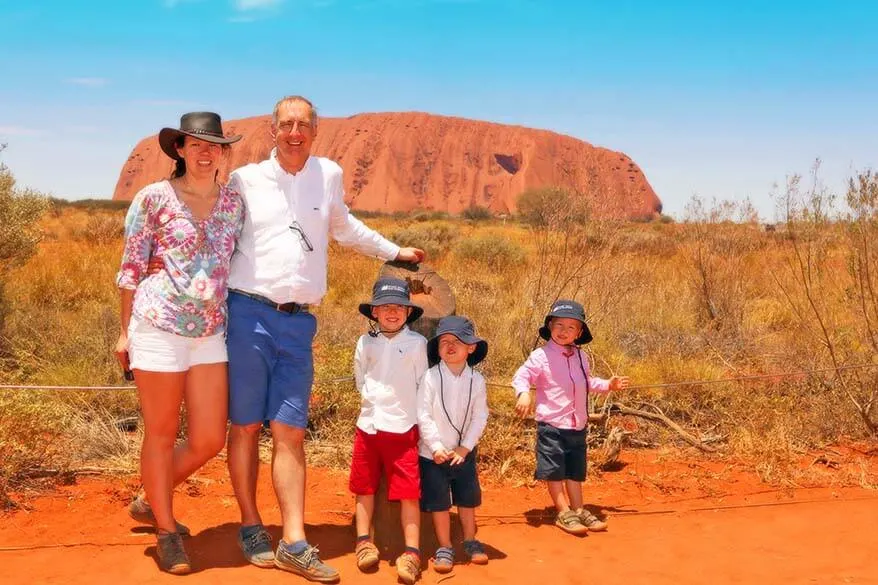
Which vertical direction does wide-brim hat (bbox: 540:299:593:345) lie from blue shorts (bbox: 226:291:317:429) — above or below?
above

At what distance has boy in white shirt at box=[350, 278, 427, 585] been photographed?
12.6 ft

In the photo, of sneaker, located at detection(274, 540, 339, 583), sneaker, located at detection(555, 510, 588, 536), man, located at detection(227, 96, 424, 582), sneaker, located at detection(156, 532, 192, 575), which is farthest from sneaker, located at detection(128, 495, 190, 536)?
sneaker, located at detection(555, 510, 588, 536)

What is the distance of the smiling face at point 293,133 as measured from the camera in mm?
3611

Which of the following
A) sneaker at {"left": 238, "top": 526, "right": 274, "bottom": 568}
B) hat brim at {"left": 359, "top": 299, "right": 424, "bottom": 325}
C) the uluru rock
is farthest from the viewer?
the uluru rock

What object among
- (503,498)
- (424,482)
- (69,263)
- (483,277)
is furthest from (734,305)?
(69,263)

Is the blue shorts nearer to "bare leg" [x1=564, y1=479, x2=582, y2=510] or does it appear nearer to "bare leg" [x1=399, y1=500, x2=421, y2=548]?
"bare leg" [x1=399, y1=500, x2=421, y2=548]

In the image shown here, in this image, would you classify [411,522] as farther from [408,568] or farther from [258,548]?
[258,548]

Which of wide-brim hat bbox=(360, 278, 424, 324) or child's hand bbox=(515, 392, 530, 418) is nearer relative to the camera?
wide-brim hat bbox=(360, 278, 424, 324)

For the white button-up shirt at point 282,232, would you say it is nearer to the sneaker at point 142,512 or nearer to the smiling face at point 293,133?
the smiling face at point 293,133

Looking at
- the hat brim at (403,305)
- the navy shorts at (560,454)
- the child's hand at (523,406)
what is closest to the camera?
the hat brim at (403,305)

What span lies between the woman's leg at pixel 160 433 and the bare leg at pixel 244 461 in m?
0.27

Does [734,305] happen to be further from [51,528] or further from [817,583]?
[51,528]

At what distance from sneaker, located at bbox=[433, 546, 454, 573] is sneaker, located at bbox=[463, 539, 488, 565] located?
0.54 feet

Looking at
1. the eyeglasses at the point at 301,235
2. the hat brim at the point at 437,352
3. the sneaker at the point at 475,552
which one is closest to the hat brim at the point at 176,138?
the eyeglasses at the point at 301,235
